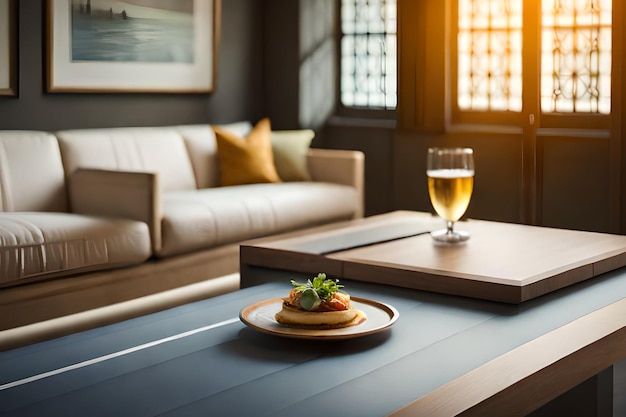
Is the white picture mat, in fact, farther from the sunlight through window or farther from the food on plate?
the food on plate

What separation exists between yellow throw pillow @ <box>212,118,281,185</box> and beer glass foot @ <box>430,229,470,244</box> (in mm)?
2371

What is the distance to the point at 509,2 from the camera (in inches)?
209

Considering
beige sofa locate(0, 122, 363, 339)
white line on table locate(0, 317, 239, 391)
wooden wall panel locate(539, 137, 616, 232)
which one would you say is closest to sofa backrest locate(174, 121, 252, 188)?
beige sofa locate(0, 122, 363, 339)

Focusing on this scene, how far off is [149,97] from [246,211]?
1.27 m

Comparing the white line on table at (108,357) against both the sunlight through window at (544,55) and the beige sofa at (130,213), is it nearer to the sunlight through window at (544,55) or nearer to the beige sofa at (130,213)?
the beige sofa at (130,213)

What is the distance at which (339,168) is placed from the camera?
5082 mm

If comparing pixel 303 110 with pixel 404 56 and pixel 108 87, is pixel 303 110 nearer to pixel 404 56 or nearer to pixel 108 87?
pixel 404 56

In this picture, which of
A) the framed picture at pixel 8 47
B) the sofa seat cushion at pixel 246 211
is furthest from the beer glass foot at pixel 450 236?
the framed picture at pixel 8 47

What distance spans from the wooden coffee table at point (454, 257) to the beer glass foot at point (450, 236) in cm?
2

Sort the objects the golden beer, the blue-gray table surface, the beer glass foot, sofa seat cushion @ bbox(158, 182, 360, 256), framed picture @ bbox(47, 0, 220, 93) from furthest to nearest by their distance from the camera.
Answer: framed picture @ bbox(47, 0, 220, 93) → sofa seat cushion @ bbox(158, 182, 360, 256) → the beer glass foot → the golden beer → the blue-gray table surface

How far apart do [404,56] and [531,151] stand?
3.35ft

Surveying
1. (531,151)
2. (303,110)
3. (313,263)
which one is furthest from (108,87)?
(313,263)

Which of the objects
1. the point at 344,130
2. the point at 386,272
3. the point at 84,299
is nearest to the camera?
the point at 386,272

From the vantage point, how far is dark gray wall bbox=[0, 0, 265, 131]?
454cm
